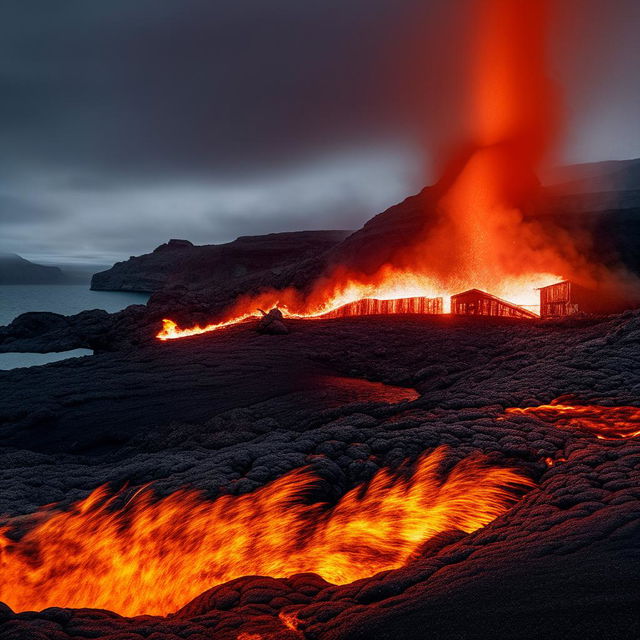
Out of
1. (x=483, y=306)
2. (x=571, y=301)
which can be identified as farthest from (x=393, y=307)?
(x=571, y=301)

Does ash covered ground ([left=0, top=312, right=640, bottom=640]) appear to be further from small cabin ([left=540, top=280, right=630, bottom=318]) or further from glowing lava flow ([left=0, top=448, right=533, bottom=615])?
small cabin ([left=540, top=280, right=630, bottom=318])

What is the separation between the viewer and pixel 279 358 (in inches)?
788

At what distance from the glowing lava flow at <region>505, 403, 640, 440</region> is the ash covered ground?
1.26 ft

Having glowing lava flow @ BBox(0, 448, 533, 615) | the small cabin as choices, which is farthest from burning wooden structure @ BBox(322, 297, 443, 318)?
glowing lava flow @ BBox(0, 448, 533, 615)

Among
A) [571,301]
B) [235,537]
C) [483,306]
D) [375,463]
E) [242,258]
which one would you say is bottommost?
[235,537]

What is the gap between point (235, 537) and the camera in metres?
5.66

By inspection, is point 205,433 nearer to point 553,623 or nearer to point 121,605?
point 121,605

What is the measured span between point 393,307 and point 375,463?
2607cm

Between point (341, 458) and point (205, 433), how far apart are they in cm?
713

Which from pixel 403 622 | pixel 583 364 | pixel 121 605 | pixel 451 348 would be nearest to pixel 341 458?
pixel 121 605

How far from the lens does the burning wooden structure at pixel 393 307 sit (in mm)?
30844

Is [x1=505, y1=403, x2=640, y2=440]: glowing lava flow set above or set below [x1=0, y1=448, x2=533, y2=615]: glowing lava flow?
above

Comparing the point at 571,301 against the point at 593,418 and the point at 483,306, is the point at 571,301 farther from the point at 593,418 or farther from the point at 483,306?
the point at 593,418

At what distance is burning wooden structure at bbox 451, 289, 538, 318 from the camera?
2916 centimetres
